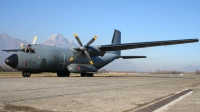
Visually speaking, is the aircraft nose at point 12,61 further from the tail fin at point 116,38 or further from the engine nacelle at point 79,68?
the tail fin at point 116,38

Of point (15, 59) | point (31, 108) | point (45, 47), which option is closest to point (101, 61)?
point (45, 47)

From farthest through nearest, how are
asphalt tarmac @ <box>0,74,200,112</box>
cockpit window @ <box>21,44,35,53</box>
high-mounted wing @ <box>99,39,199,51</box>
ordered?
high-mounted wing @ <box>99,39,199,51</box> < cockpit window @ <box>21,44,35,53</box> < asphalt tarmac @ <box>0,74,200,112</box>

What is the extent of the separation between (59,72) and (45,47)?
15.6ft

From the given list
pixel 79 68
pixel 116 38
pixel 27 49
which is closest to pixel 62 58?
pixel 79 68

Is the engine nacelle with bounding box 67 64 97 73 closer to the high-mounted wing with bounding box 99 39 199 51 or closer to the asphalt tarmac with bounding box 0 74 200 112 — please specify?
the high-mounted wing with bounding box 99 39 199 51

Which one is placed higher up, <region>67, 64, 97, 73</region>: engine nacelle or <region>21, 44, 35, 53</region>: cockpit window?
<region>21, 44, 35, 53</region>: cockpit window

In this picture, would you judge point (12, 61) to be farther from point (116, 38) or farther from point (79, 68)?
point (116, 38)

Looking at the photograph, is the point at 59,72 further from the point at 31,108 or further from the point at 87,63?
the point at 31,108

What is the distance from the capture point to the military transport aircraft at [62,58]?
24.4 metres

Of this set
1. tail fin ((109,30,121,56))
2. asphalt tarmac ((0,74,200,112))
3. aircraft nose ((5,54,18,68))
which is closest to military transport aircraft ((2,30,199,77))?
aircraft nose ((5,54,18,68))

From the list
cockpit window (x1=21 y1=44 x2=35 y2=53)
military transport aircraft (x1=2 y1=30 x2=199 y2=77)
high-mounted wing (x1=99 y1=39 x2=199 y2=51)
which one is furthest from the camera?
high-mounted wing (x1=99 y1=39 x2=199 y2=51)

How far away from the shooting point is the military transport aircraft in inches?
960

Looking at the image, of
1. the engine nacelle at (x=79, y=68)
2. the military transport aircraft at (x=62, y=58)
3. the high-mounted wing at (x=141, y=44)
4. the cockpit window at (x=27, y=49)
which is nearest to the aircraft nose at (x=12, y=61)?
the military transport aircraft at (x=62, y=58)

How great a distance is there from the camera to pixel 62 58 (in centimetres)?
2808
